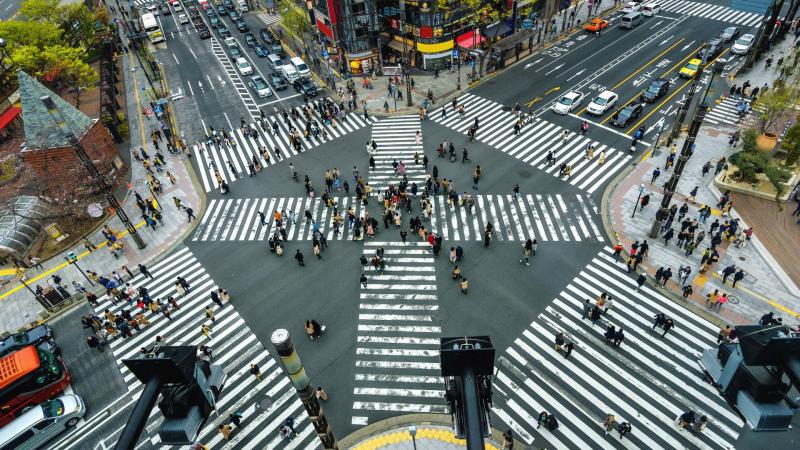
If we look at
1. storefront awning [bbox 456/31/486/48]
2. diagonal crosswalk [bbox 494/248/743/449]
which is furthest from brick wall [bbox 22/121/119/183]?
storefront awning [bbox 456/31/486/48]

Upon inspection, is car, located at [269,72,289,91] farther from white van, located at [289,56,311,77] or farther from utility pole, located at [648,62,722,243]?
utility pole, located at [648,62,722,243]

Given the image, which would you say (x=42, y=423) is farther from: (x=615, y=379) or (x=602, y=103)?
(x=602, y=103)

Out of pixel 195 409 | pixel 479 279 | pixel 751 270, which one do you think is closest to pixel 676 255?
pixel 751 270

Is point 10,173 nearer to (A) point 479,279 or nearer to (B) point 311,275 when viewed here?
(B) point 311,275

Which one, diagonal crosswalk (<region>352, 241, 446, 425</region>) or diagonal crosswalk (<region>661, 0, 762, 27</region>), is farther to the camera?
diagonal crosswalk (<region>661, 0, 762, 27</region>)

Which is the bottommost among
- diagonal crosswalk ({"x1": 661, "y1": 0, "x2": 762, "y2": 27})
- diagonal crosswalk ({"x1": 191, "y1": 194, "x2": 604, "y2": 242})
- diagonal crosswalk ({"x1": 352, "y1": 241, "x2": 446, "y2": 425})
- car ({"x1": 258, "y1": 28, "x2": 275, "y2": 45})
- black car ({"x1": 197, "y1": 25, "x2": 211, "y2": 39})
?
diagonal crosswalk ({"x1": 352, "y1": 241, "x2": 446, "y2": 425})

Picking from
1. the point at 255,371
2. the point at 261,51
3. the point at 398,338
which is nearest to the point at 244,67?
the point at 261,51

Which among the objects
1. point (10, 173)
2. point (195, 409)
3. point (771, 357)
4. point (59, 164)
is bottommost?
point (10, 173)
